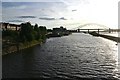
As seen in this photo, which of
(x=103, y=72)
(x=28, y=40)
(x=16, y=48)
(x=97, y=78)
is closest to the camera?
(x=97, y=78)

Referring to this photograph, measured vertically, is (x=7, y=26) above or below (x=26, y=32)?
above

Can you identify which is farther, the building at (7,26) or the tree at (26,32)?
the building at (7,26)

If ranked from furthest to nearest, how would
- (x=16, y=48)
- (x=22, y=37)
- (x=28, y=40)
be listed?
(x=28, y=40) → (x=22, y=37) → (x=16, y=48)

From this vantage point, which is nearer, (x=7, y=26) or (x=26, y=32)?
(x=26, y=32)

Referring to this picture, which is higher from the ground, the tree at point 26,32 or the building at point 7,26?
the building at point 7,26

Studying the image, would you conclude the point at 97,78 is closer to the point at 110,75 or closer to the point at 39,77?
the point at 110,75

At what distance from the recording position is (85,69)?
25.4 m

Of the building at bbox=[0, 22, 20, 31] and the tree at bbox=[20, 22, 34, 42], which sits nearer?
the tree at bbox=[20, 22, 34, 42]

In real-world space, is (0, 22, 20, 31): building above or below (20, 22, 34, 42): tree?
above

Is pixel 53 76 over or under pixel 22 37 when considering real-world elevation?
under

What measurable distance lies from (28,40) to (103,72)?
1432 inches

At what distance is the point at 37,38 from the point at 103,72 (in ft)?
152

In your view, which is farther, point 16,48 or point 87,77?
point 16,48

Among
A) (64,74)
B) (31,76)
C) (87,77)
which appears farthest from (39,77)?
(87,77)
